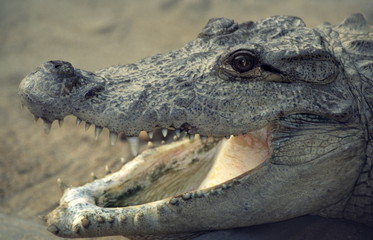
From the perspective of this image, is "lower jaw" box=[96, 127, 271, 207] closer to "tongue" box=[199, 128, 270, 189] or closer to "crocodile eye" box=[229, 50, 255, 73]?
"tongue" box=[199, 128, 270, 189]

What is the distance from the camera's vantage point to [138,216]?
2729 millimetres

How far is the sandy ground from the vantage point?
4297 millimetres

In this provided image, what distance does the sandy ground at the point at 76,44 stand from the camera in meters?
4.30

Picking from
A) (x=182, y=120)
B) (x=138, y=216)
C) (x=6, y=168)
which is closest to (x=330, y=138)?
(x=182, y=120)

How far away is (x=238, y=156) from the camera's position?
3.35m

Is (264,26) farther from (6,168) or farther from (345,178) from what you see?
(6,168)

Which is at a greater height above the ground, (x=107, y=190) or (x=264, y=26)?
(x=264, y=26)

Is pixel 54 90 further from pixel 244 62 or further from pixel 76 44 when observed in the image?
pixel 76 44

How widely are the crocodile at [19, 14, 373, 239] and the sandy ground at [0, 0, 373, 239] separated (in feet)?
4.11

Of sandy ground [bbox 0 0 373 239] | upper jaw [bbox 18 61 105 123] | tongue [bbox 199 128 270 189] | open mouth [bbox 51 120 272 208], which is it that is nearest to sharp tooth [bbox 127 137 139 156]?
upper jaw [bbox 18 61 105 123]

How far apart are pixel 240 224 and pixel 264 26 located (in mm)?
1328

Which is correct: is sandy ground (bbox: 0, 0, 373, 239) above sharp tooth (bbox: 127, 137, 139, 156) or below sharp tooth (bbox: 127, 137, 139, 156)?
above

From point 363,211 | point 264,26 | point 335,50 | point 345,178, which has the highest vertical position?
point 264,26

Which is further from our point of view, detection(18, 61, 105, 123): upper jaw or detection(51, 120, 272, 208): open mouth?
detection(51, 120, 272, 208): open mouth
